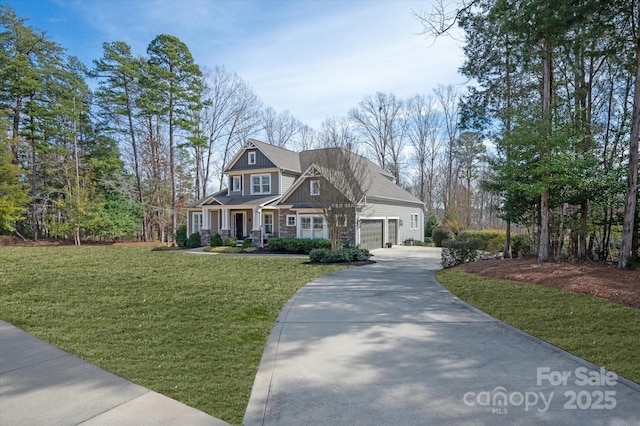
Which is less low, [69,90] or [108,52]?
[108,52]

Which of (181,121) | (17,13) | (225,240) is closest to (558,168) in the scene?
(225,240)

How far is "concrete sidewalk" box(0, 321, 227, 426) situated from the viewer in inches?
107

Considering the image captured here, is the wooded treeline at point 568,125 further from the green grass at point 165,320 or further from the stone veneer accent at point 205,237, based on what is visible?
the stone veneer accent at point 205,237

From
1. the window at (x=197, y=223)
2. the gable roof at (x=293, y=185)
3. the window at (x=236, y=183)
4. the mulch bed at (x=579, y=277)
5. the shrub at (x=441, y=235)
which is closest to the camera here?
the mulch bed at (x=579, y=277)

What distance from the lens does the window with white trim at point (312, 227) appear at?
62.2 ft

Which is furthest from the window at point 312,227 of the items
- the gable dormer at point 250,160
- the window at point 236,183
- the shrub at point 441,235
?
the shrub at point 441,235

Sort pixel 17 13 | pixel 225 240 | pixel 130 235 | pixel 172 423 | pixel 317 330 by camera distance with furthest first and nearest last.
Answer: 1. pixel 130 235
2. pixel 17 13
3. pixel 225 240
4. pixel 317 330
5. pixel 172 423

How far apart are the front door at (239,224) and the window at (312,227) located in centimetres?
500

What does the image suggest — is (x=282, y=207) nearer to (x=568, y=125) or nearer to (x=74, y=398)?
(x=568, y=125)

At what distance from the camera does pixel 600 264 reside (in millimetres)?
9258

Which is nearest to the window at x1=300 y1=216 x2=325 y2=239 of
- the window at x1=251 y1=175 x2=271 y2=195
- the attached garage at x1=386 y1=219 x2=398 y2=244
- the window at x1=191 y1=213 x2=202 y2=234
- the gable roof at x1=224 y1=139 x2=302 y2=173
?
the window at x1=251 y1=175 x2=271 y2=195

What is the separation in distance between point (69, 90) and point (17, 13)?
21.7 feet

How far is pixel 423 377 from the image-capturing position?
11.7 feet

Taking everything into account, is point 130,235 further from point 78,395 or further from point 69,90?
point 78,395
